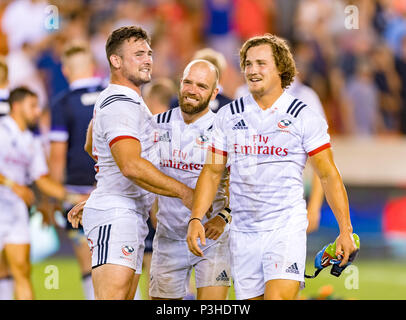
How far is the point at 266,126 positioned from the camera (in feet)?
17.6

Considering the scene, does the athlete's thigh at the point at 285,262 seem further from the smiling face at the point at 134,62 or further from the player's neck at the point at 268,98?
the smiling face at the point at 134,62

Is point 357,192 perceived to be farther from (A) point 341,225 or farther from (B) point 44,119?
(A) point 341,225

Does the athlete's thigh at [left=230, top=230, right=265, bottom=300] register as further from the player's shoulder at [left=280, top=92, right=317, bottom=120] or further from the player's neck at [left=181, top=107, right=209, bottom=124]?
the player's neck at [left=181, top=107, right=209, bottom=124]

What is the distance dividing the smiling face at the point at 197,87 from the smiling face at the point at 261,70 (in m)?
0.48

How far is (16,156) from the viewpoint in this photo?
8180mm

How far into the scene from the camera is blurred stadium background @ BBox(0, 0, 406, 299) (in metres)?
13.9

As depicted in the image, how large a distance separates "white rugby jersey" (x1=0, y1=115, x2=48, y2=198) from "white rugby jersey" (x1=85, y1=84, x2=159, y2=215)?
2633 mm

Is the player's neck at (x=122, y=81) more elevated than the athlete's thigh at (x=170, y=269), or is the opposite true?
the player's neck at (x=122, y=81)

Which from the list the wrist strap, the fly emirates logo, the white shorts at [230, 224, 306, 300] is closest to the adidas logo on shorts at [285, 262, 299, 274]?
the white shorts at [230, 224, 306, 300]

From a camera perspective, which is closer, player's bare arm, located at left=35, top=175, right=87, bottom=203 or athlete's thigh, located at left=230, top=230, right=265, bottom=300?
athlete's thigh, located at left=230, top=230, right=265, bottom=300

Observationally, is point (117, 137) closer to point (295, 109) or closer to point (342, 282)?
point (295, 109)

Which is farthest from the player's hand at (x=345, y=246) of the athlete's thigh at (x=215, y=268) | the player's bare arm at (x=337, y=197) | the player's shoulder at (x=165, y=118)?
the player's shoulder at (x=165, y=118)

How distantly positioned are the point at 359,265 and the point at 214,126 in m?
6.60

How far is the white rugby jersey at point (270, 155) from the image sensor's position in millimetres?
5316
